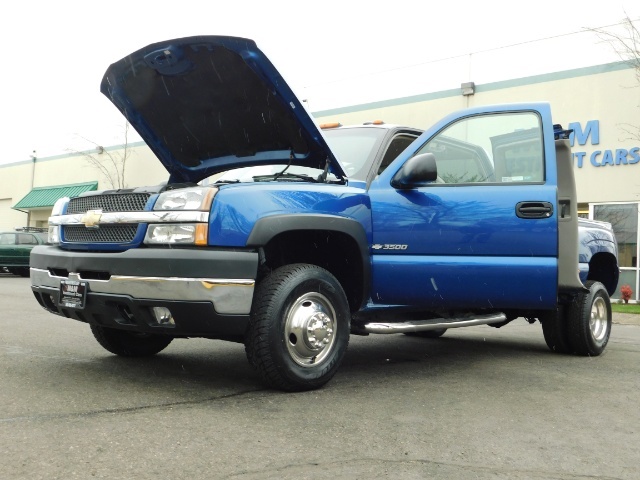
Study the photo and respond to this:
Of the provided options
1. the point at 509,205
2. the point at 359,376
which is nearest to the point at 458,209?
the point at 509,205

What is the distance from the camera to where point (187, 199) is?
4273mm

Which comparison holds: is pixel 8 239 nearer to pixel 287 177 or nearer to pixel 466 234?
pixel 287 177

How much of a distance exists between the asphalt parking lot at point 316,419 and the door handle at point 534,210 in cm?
121

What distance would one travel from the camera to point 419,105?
21719 mm

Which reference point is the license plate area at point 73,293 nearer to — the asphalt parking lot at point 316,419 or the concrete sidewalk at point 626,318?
the asphalt parking lot at point 316,419

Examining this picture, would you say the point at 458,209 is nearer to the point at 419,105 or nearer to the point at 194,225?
the point at 194,225

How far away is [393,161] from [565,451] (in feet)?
8.24

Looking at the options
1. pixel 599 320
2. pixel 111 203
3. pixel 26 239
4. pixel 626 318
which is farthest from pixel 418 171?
pixel 26 239

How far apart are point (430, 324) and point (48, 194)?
36.0 metres

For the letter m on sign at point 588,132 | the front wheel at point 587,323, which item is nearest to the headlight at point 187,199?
the front wheel at point 587,323

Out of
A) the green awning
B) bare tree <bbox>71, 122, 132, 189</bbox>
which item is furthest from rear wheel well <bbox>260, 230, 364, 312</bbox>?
the green awning

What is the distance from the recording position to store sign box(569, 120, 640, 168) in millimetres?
17906

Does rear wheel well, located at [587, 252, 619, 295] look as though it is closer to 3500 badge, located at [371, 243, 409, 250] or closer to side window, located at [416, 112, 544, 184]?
side window, located at [416, 112, 544, 184]

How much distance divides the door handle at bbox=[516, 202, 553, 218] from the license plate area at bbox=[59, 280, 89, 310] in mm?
3027
